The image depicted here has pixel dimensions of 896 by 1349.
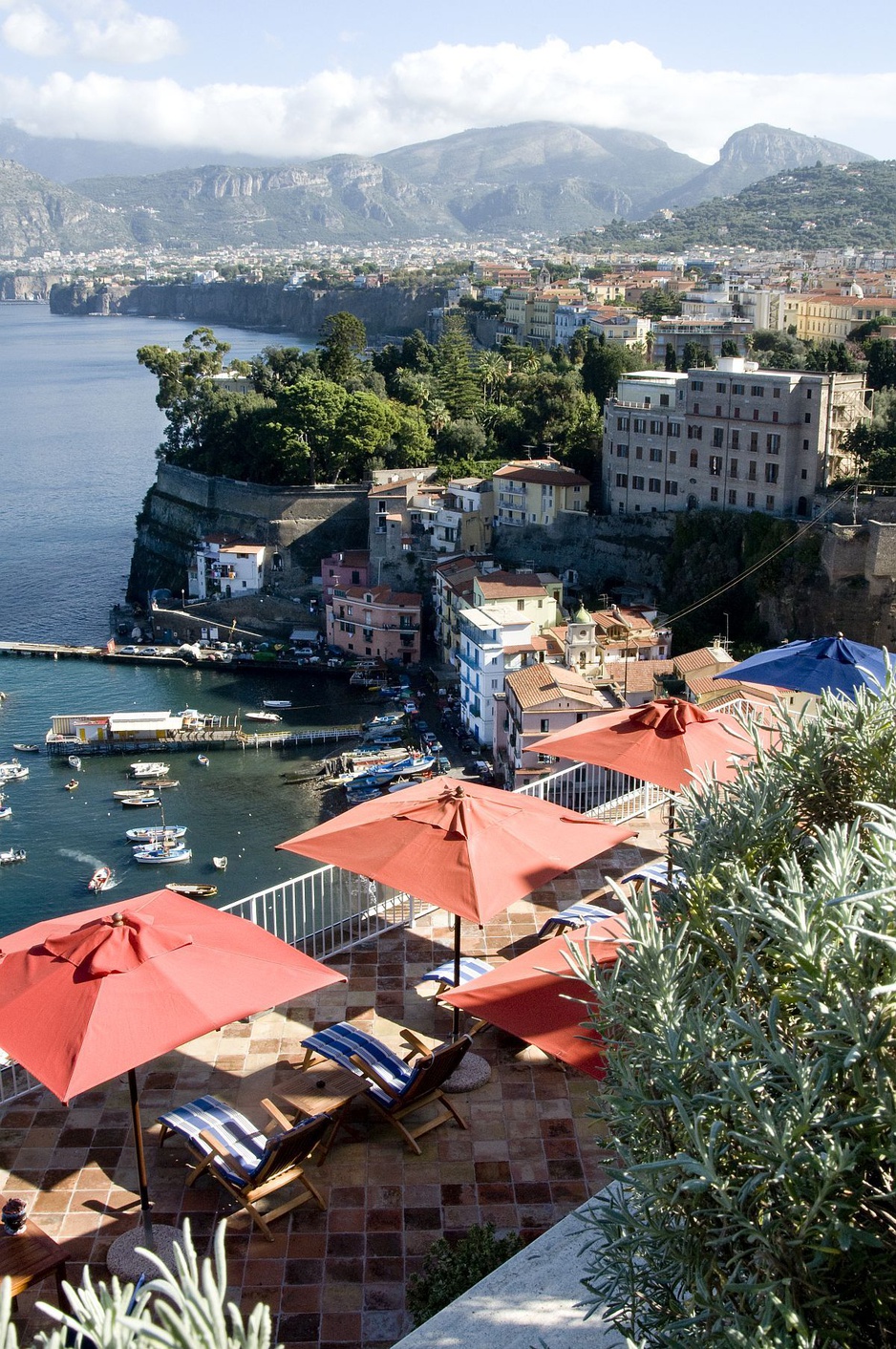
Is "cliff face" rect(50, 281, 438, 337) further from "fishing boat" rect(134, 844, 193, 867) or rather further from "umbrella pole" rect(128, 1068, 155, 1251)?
"umbrella pole" rect(128, 1068, 155, 1251)

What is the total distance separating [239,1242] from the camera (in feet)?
15.0

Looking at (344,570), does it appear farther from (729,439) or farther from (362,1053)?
(362,1053)

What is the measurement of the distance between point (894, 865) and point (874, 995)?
11.6 inches

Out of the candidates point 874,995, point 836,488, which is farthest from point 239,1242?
point 836,488

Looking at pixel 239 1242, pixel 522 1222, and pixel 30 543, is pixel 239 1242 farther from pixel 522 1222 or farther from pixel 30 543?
pixel 30 543

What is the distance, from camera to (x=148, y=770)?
30.0 m

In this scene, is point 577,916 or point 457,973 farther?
point 577,916

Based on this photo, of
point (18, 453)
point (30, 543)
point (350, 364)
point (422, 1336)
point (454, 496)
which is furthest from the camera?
point (18, 453)

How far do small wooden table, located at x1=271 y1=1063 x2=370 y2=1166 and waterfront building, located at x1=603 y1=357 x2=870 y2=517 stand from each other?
28020mm

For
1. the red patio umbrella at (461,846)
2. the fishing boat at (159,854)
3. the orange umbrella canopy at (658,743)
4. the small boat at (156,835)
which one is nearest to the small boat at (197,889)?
the fishing boat at (159,854)

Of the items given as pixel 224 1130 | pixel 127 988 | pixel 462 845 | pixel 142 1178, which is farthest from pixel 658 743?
pixel 142 1178

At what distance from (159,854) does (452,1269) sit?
21.9m

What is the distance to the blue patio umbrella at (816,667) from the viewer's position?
7.57 meters

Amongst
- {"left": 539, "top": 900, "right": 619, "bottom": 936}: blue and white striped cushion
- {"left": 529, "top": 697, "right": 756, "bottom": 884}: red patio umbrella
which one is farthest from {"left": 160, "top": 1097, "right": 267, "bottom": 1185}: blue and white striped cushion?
{"left": 529, "top": 697, "right": 756, "bottom": 884}: red patio umbrella
